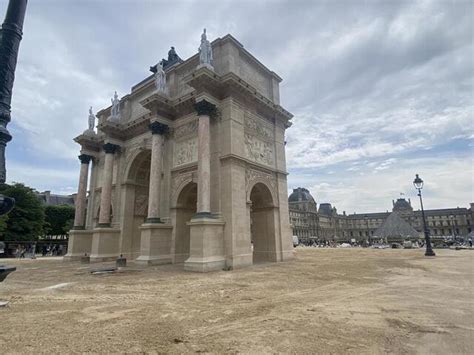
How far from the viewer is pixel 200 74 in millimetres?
15656

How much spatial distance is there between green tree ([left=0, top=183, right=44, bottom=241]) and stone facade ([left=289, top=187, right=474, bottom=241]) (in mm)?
75431

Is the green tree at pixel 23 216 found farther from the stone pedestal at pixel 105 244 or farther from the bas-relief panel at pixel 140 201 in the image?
the bas-relief panel at pixel 140 201

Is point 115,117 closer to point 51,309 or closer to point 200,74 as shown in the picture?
point 200,74

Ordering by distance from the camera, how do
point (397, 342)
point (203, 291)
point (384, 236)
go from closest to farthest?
point (397, 342) → point (203, 291) → point (384, 236)

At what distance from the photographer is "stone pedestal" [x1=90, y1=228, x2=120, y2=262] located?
20266 millimetres

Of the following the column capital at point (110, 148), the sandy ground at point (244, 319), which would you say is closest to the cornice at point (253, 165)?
the sandy ground at point (244, 319)

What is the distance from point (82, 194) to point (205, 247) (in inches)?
679

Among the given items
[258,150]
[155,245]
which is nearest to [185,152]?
[258,150]

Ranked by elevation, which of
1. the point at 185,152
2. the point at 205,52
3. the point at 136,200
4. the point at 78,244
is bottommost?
the point at 78,244

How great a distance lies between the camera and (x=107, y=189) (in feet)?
72.5

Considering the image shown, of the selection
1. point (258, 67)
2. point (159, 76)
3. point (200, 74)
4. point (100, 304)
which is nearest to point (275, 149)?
point (258, 67)

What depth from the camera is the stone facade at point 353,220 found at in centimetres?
10412

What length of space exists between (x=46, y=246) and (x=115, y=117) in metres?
27.4

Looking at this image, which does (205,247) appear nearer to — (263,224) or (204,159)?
(204,159)
